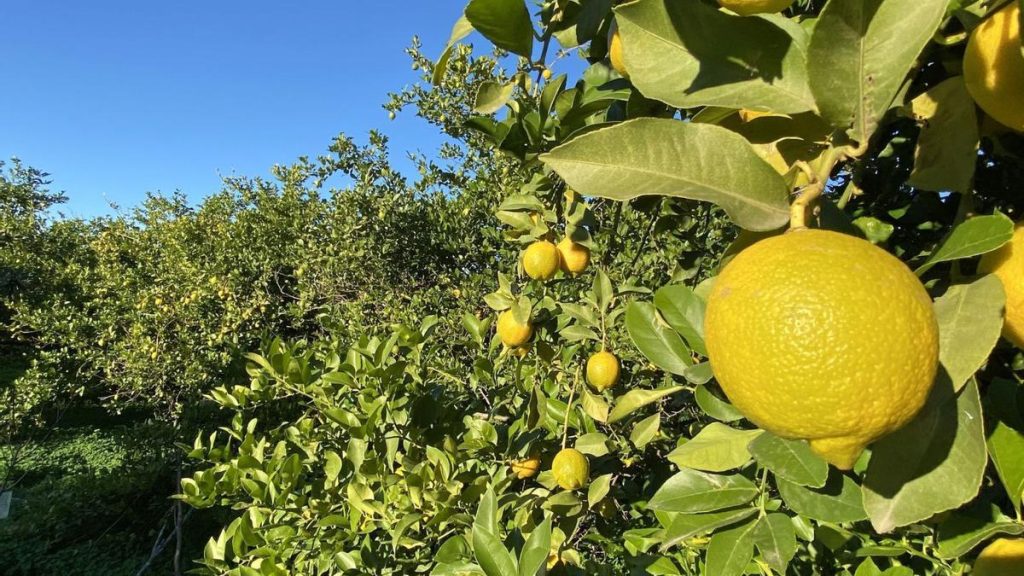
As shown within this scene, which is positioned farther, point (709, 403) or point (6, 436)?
point (6, 436)

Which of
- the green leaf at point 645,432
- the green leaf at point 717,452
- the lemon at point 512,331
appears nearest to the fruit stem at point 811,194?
the green leaf at point 717,452

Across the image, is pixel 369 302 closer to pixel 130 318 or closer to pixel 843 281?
pixel 130 318

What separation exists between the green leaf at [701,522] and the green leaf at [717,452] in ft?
0.19

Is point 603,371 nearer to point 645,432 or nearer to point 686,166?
point 645,432

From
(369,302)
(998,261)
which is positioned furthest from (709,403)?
(369,302)

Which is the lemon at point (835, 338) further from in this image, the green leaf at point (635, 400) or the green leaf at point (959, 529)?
the green leaf at point (635, 400)

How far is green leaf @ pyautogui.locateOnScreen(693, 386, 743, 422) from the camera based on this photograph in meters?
0.74

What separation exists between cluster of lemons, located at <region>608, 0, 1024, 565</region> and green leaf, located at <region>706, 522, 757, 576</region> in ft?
0.93

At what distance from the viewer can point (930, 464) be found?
44 centimetres

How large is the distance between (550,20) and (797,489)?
0.68 m

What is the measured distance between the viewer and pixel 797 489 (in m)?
0.63

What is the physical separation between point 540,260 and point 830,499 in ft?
2.16

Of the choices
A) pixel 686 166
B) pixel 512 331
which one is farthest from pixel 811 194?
pixel 512 331

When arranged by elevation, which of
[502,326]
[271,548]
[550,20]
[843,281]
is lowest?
[271,548]
